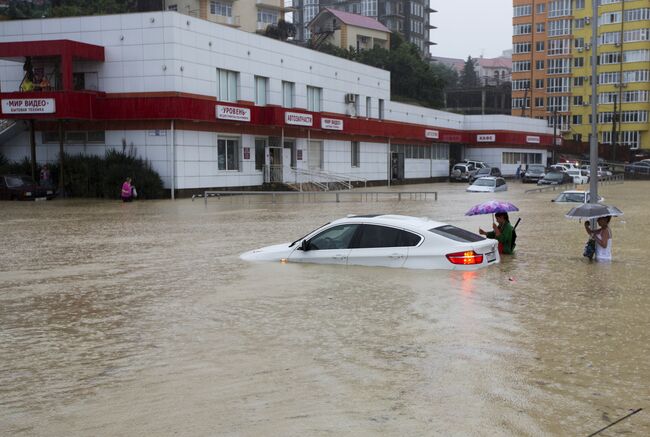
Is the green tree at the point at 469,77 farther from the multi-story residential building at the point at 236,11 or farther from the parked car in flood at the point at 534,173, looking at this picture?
the parked car in flood at the point at 534,173

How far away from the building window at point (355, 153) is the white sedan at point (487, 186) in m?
12.3

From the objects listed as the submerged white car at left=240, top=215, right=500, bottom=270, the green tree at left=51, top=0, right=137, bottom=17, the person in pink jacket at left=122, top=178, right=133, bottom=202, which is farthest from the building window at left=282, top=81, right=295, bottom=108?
the submerged white car at left=240, top=215, right=500, bottom=270

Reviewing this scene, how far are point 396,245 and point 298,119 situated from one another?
3321cm

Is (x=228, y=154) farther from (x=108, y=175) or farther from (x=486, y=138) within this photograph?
(x=486, y=138)

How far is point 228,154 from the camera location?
42.1m

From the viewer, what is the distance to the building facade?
3669 centimetres

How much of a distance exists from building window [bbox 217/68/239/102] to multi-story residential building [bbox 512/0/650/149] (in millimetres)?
54114

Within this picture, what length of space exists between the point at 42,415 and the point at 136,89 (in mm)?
33032

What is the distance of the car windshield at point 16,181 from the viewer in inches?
1415

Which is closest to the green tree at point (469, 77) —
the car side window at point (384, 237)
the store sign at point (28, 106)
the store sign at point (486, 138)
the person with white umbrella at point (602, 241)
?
the store sign at point (486, 138)

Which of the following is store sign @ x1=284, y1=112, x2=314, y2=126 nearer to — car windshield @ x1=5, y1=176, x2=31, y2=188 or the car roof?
car windshield @ x1=5, y1=176, x2=31, y2=188

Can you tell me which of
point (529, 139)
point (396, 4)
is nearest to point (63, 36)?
point (529, 139)

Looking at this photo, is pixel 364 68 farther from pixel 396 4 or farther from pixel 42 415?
pixel 396 4

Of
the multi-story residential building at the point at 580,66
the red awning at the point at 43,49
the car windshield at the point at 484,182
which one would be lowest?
the car windshield at the point at 484,182
